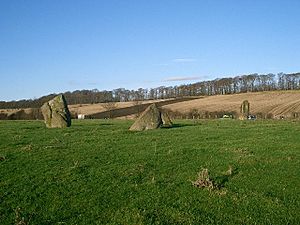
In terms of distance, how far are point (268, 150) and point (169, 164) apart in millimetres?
5695

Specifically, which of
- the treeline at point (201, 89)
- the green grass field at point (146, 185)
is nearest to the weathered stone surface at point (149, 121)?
the green grass field at point (146, 185)

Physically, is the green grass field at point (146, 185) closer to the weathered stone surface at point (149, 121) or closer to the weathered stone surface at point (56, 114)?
the weathered stone surface at point (149, 121)

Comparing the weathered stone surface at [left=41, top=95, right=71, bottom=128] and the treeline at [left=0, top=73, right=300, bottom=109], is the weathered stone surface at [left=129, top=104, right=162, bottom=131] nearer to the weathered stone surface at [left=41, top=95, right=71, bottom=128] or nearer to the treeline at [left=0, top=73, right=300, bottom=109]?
the weathered stone surface at [left=41, top=95, right=71, bottom=128]

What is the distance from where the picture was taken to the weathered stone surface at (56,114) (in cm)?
3466

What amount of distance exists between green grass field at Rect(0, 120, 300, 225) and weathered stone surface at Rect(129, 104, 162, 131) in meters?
12.0

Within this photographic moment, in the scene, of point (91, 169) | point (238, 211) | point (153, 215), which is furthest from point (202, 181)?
point (91, 169)

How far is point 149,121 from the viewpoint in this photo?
1227 inches

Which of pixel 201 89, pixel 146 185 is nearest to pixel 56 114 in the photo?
pixel 146 185

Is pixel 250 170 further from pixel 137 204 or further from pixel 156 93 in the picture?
pixel 156 93

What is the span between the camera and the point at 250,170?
1384cm

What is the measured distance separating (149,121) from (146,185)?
19.3m

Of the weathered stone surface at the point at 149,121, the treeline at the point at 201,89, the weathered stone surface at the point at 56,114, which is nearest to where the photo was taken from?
the weathered stone surface at the point at 149,121

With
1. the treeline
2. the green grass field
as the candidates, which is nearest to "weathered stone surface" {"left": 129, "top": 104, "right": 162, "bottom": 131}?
the green grass field

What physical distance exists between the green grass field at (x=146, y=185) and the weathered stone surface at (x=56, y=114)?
54.1 ft
